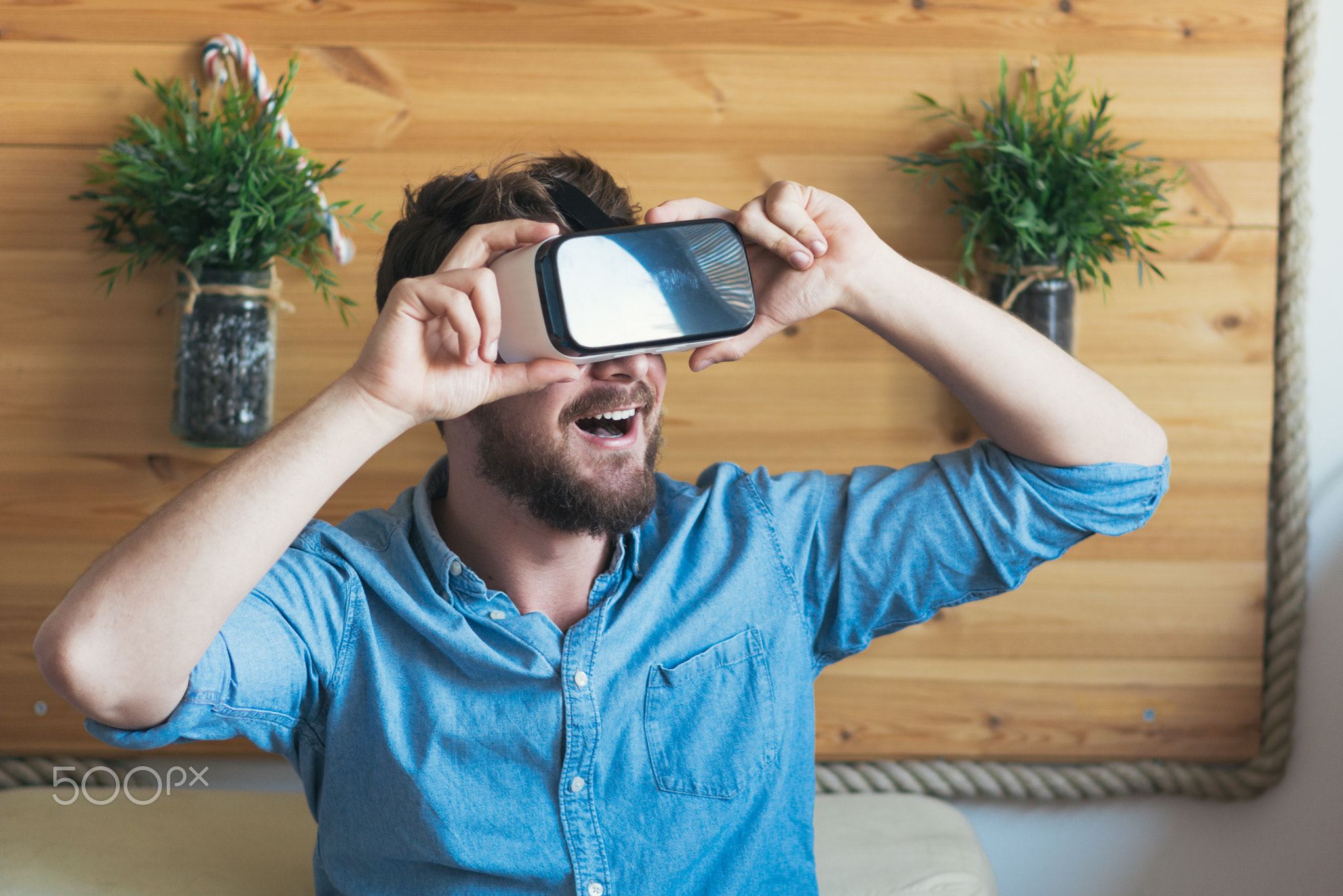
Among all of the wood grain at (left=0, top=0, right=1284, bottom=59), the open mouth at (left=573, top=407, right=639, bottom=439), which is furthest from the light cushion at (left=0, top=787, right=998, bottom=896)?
the wood grain at (left=0, top=0, right=1284, bottom=59)

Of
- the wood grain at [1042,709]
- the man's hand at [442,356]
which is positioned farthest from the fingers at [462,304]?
the wood grain at [1042,709]

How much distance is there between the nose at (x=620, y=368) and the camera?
2.78ft

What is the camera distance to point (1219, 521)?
130cm

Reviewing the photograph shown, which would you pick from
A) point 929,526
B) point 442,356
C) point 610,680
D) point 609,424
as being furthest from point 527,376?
point 929,526

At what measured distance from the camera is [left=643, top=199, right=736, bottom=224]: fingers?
0.79 meters

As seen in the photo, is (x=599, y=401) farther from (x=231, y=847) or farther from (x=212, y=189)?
(x=231, y=847)

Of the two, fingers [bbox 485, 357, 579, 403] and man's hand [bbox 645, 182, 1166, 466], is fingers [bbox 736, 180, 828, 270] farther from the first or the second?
fingers [bbox 485, 357, 579, 403]

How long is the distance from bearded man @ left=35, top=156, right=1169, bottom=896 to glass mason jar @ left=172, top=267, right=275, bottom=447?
0.31 metres

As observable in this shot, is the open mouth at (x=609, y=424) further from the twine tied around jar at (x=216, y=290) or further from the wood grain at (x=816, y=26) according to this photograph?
the wood grain at (x=816, y=26)

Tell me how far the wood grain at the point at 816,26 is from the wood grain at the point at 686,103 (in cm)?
2

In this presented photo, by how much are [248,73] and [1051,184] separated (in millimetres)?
Answer: 993

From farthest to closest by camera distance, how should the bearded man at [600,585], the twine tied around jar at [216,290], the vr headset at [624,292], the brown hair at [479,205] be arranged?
the twine tied around jar at [216,290], the brown hair at [479,205], the bearded man at [600,585], the vr headset at [624,292]

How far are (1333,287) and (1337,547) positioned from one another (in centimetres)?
35

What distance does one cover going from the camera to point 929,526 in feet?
2.91
